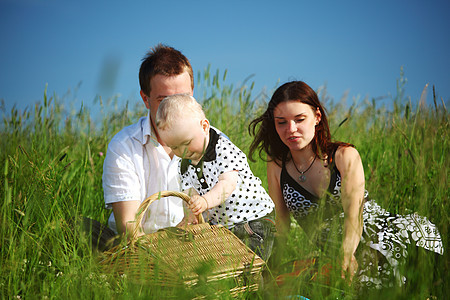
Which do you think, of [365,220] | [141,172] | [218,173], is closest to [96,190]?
[141,172]

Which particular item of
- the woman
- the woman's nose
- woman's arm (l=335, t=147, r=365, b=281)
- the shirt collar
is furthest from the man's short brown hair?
woman's arm (l=335, t=147, r=365, b=281)

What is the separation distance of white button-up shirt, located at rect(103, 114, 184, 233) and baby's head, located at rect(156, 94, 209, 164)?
420mm

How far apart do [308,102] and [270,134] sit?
1.32 ft

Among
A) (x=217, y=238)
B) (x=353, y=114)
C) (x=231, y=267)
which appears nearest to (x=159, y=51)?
(x=217, y=238)

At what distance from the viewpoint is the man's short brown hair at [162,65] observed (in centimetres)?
250

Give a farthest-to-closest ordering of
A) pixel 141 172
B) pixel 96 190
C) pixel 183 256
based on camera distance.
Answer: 1. pixel 96 190
2. pixel 141 172
3. pixel 183 256

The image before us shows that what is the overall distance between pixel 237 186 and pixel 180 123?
50cm

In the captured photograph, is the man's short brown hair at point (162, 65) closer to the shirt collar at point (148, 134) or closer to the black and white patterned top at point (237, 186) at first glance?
the shirt collar at point (148, 134)

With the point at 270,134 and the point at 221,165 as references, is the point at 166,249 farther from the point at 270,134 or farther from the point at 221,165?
the point at 270,134

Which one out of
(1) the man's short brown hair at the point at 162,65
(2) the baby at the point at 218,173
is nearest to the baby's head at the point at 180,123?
(2) the baby at the point at 218,173

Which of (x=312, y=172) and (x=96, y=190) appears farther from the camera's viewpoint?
(x=96, y=190)

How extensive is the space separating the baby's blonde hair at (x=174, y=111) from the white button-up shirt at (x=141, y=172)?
1.59 feet

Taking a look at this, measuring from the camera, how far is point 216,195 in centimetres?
201

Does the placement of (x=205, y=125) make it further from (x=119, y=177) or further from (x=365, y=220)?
(x=365, y=220)
